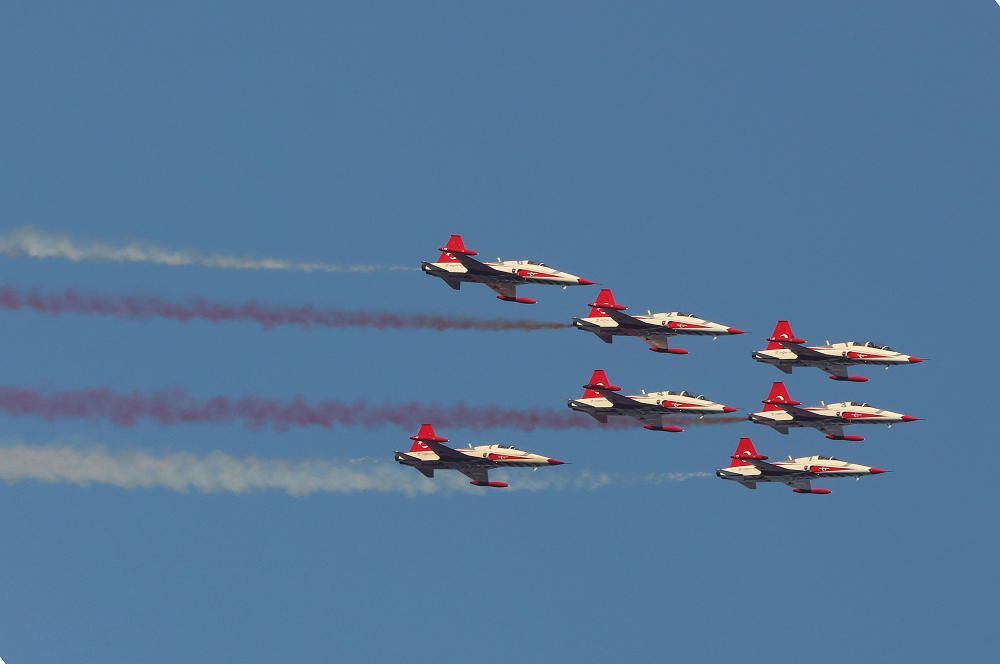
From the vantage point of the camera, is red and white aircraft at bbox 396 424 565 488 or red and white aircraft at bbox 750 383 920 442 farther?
red and white aircraft at bbox 750 383 920 442

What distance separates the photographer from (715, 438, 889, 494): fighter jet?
467 ft

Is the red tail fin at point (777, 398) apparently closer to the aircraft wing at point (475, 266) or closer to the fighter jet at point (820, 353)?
the fighter jet at point (820, 353)

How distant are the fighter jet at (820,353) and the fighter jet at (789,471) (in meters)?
6.08

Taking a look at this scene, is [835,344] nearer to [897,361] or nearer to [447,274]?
[897,361]

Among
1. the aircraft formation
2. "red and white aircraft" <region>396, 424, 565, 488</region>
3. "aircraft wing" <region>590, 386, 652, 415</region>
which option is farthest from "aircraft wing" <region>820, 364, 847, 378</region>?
"red and white aircraft" <region>396, 424, 565, 488</region>

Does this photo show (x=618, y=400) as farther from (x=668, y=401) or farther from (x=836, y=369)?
(x=836, y=369)

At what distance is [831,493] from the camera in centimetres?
14438

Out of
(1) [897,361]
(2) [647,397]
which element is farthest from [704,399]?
(1) [897,361]

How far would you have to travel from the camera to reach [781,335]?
5566 inches

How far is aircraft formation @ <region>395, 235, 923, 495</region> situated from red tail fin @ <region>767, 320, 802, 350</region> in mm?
63

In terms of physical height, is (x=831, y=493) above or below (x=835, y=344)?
below

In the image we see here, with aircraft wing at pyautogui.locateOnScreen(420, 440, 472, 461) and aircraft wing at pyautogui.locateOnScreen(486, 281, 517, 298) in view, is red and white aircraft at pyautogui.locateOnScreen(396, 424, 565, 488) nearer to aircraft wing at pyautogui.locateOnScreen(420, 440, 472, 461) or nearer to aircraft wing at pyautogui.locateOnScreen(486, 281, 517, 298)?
aircraft wing at pyautogui.locateOnScreen(420, 440, 472, 461)

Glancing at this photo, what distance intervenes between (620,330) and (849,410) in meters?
16.5

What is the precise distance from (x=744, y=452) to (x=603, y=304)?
49.0ft
